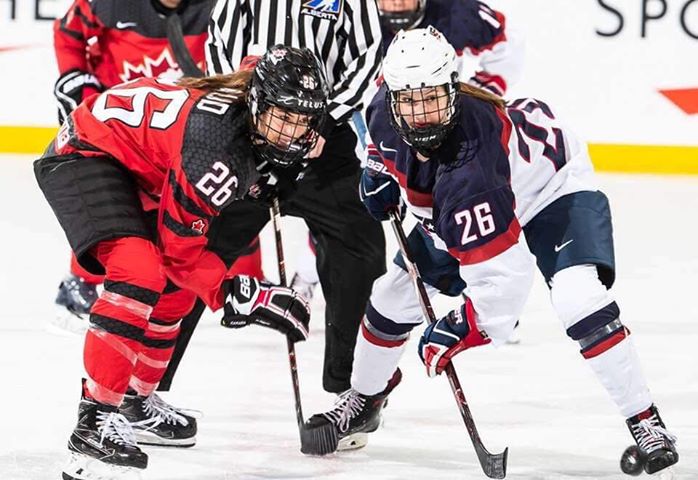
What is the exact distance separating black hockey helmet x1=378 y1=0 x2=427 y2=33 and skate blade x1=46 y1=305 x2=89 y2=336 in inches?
51.7

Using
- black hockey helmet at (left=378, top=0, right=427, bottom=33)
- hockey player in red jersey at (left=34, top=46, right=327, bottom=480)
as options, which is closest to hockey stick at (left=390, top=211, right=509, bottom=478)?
hockey player in red jersey at (left=34, top=46, right=327, bottom=480)

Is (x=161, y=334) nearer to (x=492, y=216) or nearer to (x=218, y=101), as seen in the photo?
(x=218, y=101)

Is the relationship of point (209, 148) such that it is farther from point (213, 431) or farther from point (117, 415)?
point (213, 431)

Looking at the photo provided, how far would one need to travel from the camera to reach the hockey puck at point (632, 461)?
124 inches

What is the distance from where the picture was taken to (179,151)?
3.00 m

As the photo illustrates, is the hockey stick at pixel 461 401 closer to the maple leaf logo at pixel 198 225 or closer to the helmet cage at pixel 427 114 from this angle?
the helmet cage at pixel 427 114

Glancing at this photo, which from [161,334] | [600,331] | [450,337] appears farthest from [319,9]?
[600,331]

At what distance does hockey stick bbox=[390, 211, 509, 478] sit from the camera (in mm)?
3094

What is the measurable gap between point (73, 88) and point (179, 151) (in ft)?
6.16

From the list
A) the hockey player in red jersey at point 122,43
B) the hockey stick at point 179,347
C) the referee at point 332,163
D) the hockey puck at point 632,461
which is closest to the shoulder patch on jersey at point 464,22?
the hockey player in red jersey at point 122,43

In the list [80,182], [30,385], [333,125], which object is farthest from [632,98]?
[80,182]

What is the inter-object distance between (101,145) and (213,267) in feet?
1.14

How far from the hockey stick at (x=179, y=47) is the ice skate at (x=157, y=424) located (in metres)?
1.72

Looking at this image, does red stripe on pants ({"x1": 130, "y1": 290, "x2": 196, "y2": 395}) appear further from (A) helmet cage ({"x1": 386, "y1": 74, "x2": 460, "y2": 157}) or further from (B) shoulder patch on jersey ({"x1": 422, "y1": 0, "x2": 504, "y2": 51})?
(B) shoulder patch on jersey ({"x1": 422, "y1": 0, "x2": 504, "y2": 51})
